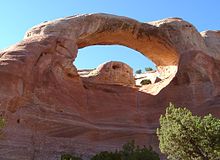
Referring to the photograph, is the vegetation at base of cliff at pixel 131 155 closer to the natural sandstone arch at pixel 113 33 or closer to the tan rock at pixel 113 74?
the natural sandstone arch at pixel 113 33

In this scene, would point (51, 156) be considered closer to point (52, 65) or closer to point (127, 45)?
point (52, 65)

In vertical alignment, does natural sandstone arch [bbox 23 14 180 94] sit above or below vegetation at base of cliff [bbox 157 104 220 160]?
above

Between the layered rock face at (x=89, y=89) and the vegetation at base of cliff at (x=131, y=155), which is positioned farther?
the layered rock face at (x=89, y=89)

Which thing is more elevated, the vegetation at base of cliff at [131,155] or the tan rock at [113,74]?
the tan rock at [113,74]

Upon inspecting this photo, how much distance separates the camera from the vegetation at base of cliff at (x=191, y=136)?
19.8m

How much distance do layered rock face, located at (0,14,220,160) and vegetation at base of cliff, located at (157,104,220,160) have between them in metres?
8.56

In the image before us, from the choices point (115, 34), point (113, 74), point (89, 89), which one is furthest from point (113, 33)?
point (113, 74)

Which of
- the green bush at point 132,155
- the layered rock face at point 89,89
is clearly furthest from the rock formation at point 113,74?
the green bush at point 132,155

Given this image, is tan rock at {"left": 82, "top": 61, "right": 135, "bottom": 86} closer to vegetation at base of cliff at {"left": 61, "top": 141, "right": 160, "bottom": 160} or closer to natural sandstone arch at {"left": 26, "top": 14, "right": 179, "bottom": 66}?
natural sandstone arch at {"left": 26, "top": 14, "right": 179, "bottom": 66}

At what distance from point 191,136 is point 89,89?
15.5 metres

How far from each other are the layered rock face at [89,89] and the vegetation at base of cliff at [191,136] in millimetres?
8556

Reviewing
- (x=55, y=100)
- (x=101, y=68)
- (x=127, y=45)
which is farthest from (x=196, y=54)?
(x=55, y=100)

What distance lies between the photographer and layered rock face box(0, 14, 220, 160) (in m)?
27.5

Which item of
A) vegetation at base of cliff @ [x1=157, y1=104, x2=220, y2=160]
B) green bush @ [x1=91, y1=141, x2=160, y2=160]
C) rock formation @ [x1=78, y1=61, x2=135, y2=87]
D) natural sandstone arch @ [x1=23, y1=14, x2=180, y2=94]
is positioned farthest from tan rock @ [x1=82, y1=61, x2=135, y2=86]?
vegetation at base of cliff @ [x1=157, y1=104, x2=220, y2=160]
